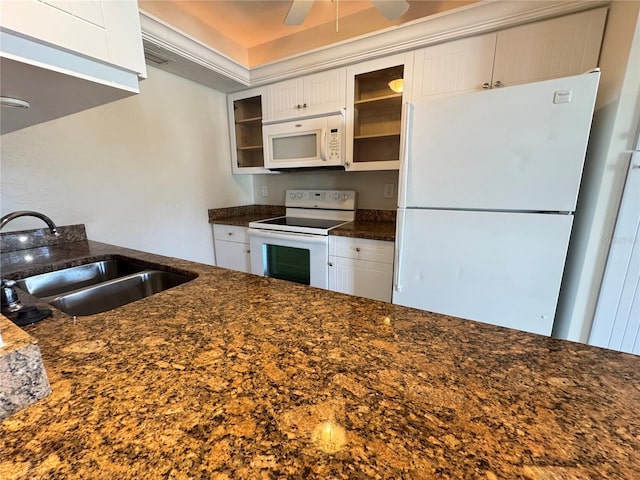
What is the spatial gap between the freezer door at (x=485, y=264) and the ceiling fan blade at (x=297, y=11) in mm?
1266

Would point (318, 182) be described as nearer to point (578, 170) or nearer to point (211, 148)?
A: point (211, 148)

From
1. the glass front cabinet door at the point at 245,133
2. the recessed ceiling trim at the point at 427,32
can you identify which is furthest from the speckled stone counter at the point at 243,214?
the recessed ceiling trim at the point at 427,32

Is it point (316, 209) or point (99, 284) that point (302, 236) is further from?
point (99, 284)

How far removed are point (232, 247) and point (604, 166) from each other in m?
2.57

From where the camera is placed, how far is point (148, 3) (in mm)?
1799

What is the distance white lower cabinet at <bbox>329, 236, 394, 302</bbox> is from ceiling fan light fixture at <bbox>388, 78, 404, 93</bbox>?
44.3 inches

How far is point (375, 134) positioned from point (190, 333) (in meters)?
2.00

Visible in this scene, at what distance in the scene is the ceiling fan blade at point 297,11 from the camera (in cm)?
143

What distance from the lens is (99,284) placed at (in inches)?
38.4

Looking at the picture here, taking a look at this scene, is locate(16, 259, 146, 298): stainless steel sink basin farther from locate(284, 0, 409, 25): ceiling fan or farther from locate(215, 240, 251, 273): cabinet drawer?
locate(284, 0, 409, 25): ceiling fan

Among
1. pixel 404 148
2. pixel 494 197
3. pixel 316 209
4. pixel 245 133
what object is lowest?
pixel 316 209

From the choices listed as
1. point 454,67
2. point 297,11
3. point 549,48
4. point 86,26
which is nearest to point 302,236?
point 297,11

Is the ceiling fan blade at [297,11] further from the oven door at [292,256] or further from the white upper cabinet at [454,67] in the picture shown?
the oven door at [292,256]

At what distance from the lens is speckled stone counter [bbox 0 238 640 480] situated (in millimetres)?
320
